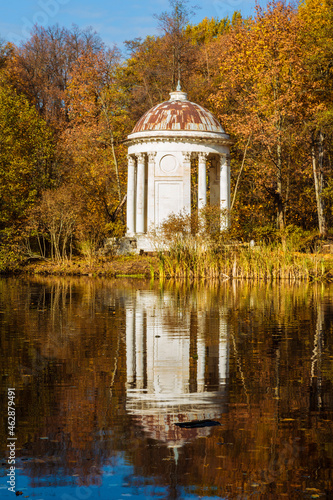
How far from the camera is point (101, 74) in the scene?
4894cm

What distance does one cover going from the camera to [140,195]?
4459cm

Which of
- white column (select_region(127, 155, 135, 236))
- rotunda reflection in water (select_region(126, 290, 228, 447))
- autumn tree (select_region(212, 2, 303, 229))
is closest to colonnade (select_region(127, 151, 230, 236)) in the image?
white column (select_region(127, 155, 135, 236))

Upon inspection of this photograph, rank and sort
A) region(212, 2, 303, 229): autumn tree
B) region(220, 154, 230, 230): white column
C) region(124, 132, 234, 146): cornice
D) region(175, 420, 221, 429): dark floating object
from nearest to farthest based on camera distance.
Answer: region(175, 420, 221, 429): dark floating object
region(212, 2, 303, 229): autumn tree
region(124, 132, 234, 146): cornice
region(220, 154, 230, 230): white column

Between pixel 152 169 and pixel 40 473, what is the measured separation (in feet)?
126

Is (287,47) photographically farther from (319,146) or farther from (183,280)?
(183,280)

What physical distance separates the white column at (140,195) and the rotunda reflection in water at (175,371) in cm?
2799

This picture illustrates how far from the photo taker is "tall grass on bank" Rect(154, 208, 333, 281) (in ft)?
98.1

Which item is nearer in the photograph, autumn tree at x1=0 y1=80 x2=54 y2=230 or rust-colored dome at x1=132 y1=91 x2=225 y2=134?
→ autumn tree at x1=0 y1=80 x2=54 y2=230

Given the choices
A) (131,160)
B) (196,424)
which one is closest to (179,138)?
(131,160)

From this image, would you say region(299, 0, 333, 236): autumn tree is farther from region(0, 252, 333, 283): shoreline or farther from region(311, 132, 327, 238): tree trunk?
region(0, 252, 333, 283): shoreline

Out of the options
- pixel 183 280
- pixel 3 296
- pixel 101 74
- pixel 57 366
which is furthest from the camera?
pixel 101 74

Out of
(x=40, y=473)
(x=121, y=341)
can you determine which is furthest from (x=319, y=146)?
(x=40, y=473)

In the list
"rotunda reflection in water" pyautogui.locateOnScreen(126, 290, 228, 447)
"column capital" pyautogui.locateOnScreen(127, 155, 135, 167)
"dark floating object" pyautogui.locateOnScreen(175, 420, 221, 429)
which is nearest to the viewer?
"dark floating object" pyautogui.locateOnScreen(175, 420, 221, 429)

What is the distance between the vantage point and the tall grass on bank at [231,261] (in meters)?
29.9
